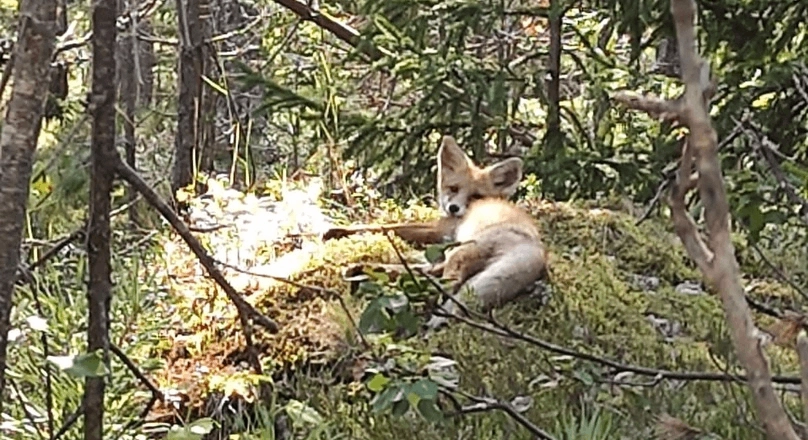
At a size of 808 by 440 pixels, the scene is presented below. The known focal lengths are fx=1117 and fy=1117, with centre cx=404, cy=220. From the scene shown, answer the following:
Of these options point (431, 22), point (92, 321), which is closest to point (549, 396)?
point (92, 321)

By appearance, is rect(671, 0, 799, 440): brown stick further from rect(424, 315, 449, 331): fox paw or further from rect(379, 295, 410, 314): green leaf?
rect(424, 315, 449, 331): fox paw

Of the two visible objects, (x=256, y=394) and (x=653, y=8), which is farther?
(x=653, y=8)

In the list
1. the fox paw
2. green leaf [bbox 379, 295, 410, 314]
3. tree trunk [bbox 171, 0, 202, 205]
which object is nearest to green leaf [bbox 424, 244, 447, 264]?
green leaf [bbox 379, 295, 410, 314]

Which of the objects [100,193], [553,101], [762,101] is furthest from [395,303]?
[553,101]

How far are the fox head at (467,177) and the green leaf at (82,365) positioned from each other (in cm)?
408

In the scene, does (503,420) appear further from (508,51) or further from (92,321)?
(508,51)

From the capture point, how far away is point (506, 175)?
688 centimetres

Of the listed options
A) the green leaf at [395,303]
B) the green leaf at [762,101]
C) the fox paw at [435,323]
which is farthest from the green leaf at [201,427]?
the green leaf at [762,101]

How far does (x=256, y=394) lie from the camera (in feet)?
14.3

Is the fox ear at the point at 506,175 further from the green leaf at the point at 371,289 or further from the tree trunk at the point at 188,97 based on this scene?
the green leaf at the point at 371,289

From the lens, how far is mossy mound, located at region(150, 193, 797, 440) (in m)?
4.11

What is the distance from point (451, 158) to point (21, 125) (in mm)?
4283

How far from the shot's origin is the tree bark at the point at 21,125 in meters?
2.74

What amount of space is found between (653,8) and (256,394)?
10.8ft
